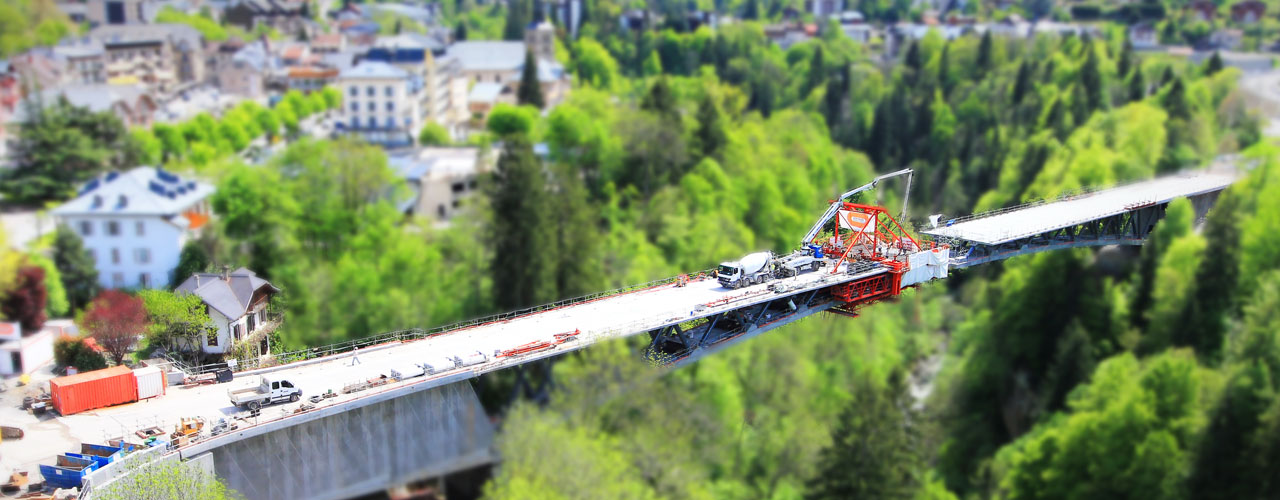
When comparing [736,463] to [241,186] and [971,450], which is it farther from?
[241,186]

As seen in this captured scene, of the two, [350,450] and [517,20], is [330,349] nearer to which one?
[350,450]

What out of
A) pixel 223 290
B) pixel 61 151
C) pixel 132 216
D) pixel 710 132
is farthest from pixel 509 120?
pixel 223 290

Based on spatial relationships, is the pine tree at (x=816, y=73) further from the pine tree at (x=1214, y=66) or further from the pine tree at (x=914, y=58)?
the pine tree at (x=1214, y=66)

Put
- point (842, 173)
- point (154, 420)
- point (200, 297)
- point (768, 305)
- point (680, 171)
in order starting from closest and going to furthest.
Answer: point (154, 420) < point (200, 297) < point (768, 305) < point (680, 171) < point (842, 173)

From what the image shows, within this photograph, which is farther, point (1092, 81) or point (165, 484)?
point (1092, 81)

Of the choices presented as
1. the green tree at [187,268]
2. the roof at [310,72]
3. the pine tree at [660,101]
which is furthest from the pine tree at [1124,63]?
the green tree at [187,268]

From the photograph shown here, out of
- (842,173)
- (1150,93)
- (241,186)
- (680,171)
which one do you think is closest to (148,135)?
(241,186)
